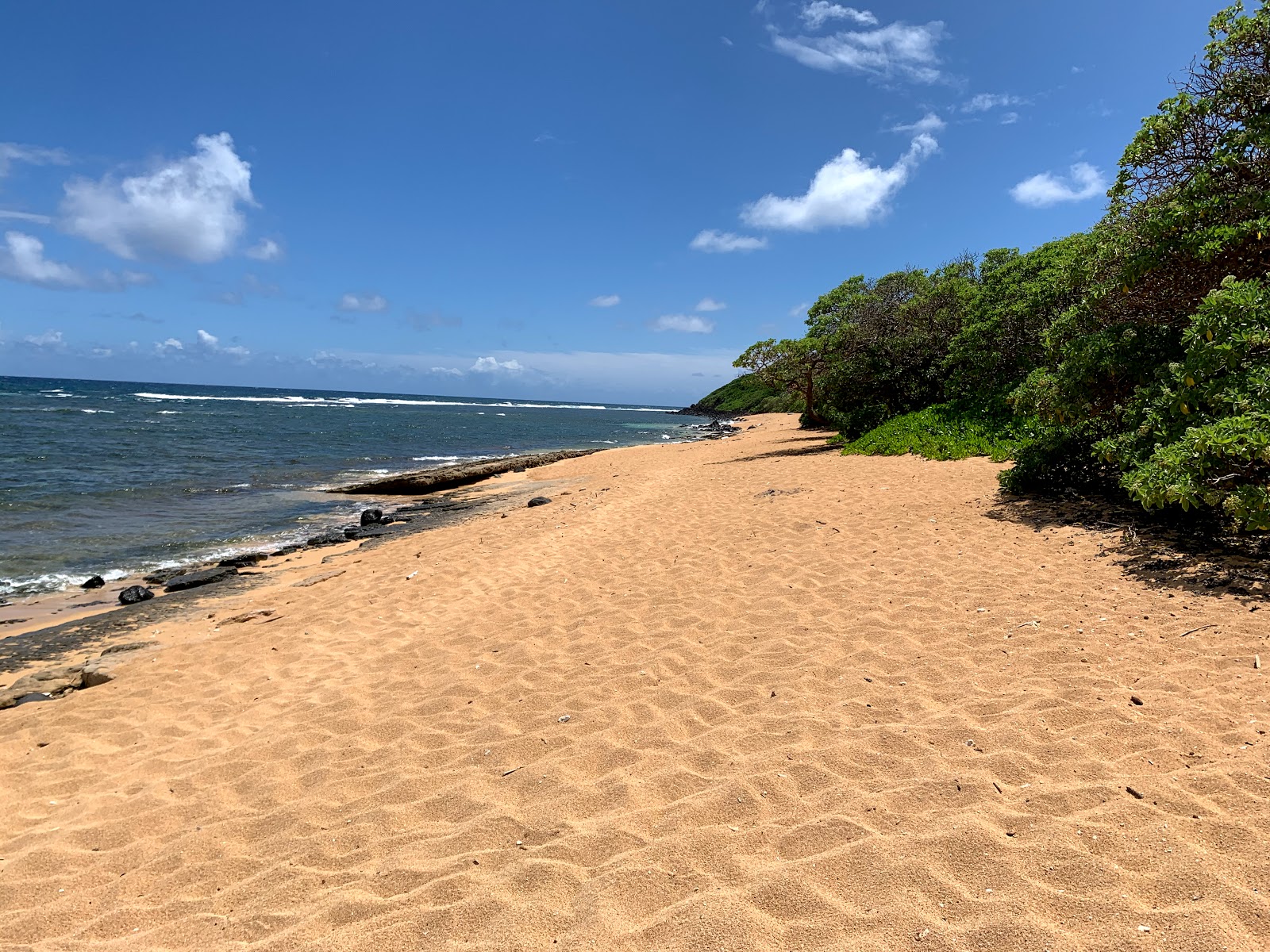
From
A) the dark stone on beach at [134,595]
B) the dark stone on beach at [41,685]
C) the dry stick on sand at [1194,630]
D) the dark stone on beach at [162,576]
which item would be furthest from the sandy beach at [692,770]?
the dark stone on beach at [162,576]

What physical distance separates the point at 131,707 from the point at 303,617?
2.10 metres

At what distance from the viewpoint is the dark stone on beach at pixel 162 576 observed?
379 inches

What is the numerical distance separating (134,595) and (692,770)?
900cm

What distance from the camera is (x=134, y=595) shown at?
8.69m

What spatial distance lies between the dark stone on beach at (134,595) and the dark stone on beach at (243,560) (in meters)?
1.46

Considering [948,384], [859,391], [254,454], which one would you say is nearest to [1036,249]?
A: [948,384]

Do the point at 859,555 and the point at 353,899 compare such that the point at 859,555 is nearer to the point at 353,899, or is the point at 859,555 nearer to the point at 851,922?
the point at 851,922

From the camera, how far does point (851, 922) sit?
90.2 inches

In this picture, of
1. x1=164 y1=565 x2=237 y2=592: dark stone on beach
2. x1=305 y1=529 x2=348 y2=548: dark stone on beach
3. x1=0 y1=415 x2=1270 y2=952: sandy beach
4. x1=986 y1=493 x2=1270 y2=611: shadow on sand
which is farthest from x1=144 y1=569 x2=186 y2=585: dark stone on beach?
x1=986 y1=493 x2=1270 y2=611: shadow on sand

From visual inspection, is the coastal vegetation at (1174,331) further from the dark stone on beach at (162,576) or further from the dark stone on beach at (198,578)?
the dark stone on beach at (162,576)

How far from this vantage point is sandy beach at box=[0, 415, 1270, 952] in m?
2.42

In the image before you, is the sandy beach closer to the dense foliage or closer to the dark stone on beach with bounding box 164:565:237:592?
the dark stone on beach with bounding box 164:565:237:592

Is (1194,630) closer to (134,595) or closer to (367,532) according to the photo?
(134,595)

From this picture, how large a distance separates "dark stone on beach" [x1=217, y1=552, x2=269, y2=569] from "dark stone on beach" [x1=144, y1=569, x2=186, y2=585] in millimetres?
608
